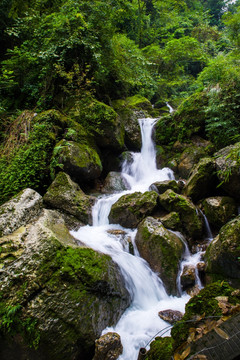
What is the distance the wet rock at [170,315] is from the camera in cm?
375

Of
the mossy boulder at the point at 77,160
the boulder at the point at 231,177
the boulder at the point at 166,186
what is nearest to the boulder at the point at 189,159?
the boulder at the point at 166,186

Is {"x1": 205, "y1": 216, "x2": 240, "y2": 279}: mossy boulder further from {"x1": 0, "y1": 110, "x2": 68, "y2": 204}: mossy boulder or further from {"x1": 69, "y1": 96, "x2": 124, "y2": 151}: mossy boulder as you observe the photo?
{"x1": 69, "y1": 96, "x2": 124, "y2": 151}: mossy boulder

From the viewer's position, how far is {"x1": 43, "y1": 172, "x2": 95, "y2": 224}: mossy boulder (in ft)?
19.1

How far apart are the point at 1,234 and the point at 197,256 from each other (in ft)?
15.3

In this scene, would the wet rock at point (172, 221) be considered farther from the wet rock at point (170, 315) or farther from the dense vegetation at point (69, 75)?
the dense vegetation at point (69, 75)

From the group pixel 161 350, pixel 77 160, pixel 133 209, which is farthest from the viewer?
pixel 77 160

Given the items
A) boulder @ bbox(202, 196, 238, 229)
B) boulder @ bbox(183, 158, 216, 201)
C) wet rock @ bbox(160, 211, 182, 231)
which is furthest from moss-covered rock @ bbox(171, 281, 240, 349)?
boulder @ bbox(183, 158, 216, 201)

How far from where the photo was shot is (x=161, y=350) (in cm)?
237

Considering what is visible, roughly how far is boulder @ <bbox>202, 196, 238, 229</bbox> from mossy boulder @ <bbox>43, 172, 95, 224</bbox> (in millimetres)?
3684

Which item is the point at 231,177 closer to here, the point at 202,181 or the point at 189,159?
the point at 202,181

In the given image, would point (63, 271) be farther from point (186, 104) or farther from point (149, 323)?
point (186, 104)

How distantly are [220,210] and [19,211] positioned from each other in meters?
5.33

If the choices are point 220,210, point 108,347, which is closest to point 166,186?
point 220,210

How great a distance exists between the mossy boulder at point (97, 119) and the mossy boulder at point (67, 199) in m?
3.09
